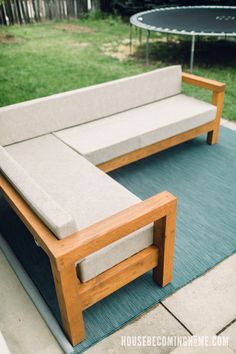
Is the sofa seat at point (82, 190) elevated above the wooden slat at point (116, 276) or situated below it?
above

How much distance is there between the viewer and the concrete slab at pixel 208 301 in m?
2.37

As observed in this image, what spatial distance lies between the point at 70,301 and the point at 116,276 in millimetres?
357

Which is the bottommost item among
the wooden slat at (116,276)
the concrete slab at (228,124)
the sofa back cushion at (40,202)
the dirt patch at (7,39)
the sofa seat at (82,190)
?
the dirt patch at (7,39)

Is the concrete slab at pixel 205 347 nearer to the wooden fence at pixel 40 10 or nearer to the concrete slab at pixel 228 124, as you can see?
the concrete slab at pixel 228 124

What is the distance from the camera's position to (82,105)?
12.4 ft

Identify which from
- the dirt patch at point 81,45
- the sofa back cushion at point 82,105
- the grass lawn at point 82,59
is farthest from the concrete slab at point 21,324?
the dirt patch at point 81,45

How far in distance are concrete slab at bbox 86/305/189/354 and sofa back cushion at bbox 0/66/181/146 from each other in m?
2.03

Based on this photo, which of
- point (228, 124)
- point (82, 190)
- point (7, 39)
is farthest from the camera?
point (7, 39)

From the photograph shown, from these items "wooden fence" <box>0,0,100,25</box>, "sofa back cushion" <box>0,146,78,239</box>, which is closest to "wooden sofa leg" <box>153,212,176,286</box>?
"sofa back cushion" <box>0,146,78,239</box>

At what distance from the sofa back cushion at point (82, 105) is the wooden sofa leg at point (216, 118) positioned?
1.84 ft

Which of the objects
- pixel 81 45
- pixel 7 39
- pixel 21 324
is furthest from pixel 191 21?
pixel 21 324

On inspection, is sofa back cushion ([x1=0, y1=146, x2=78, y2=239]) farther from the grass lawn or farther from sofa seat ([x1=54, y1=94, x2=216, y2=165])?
the grass lawn

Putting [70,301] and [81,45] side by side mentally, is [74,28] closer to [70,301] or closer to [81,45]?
[81,45]

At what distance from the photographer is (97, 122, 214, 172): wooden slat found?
356cm
